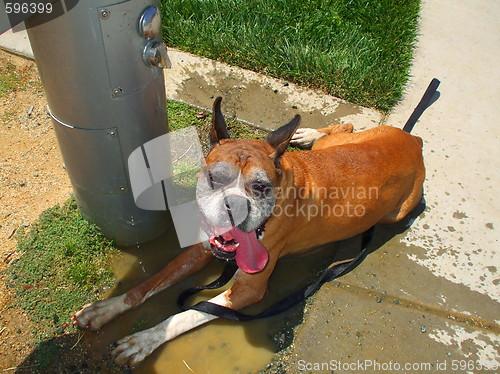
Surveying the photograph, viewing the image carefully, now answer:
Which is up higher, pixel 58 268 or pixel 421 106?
pixel 421 106

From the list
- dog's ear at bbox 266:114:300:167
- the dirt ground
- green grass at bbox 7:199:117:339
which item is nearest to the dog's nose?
dog's ear at bbox 266:114:300:167

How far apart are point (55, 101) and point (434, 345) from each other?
3.22 meters

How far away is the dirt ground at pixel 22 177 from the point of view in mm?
3363

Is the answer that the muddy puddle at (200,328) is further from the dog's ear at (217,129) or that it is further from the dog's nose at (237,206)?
the dog's ear at (217,129)

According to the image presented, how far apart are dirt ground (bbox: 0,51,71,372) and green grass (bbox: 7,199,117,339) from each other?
9cm

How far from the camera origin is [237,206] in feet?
9.80

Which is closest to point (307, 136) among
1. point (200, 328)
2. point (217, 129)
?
point (217, 129)

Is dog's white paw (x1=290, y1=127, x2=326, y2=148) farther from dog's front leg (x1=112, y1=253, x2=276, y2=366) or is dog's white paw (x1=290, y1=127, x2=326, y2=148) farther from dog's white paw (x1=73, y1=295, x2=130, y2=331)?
dog's white paw (x1=73, y1=295, x2=130, y2=331)

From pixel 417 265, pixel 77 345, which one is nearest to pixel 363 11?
pixel 417 265

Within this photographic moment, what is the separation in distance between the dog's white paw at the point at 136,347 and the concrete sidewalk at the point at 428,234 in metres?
0.86

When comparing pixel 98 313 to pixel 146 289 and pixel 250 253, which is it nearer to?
pixel 146 289

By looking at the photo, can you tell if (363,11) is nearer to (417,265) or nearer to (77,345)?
(417,265)

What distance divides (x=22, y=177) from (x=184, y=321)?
81.3 inches

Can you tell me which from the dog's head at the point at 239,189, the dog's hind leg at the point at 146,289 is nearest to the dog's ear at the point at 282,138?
the dog's head at the point at 239,189
